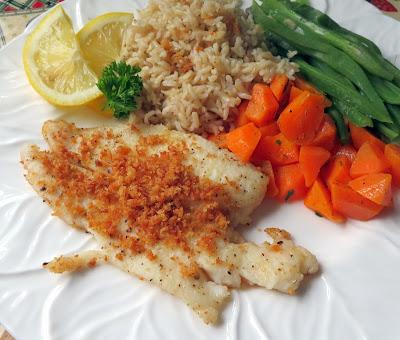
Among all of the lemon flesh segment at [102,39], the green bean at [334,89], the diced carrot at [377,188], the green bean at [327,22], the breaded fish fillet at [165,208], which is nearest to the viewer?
the breaded fish fillet at [165,208]

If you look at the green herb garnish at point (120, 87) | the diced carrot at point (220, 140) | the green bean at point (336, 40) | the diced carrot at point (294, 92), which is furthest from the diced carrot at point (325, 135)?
the green herb garnish at point (120, 87)

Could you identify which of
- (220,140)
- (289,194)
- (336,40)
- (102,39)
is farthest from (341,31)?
(102,39)

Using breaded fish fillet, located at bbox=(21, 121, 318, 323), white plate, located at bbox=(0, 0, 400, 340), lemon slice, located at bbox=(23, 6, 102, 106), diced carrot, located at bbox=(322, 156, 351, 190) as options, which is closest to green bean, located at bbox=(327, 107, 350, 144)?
diced carrot, located at bbox=(322, 156, 351, 190)

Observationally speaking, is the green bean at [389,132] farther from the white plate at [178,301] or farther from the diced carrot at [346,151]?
the white plate at [178,301]

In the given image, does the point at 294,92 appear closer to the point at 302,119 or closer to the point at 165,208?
the point at 302,119

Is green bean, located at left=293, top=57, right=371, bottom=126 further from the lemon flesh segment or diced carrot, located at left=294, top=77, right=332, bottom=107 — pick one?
the lemon flesh segment

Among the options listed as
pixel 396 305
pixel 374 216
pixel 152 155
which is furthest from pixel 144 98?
pixel 396 305
